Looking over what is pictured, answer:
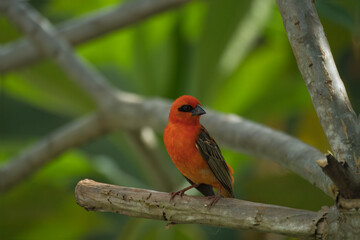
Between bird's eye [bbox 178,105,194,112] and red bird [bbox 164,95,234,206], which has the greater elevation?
bird's eye [bbox 178,105,194,112]

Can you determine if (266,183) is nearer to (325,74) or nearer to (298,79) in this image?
(298,79)

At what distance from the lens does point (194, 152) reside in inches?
42.8

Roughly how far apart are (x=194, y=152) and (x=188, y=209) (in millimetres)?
127

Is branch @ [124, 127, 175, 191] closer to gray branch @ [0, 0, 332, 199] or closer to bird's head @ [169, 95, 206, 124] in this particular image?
gray branch @ [0, 0, 332, 199]

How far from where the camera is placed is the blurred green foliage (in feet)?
7.39

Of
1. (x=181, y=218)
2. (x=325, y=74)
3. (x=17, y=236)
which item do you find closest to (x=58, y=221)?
(x=17, y=236)

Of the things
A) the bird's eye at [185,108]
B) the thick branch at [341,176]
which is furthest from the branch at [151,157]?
the thick branch at [341,176]

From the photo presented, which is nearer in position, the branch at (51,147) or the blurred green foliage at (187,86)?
the blurred green foliage at (187,86)

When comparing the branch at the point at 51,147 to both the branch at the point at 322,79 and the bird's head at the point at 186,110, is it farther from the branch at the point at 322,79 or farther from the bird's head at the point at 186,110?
the branch at the point at 322,79

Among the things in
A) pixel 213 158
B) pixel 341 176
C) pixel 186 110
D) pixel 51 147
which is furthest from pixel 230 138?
pixel 51 147

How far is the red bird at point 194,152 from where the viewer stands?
103 centimetres

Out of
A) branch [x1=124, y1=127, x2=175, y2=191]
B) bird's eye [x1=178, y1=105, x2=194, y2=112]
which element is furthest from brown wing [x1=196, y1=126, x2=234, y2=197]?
branch [x1=124, y1=127, x2=175, y2=191]

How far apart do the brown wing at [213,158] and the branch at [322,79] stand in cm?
24

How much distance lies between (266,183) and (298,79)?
0.73 m
